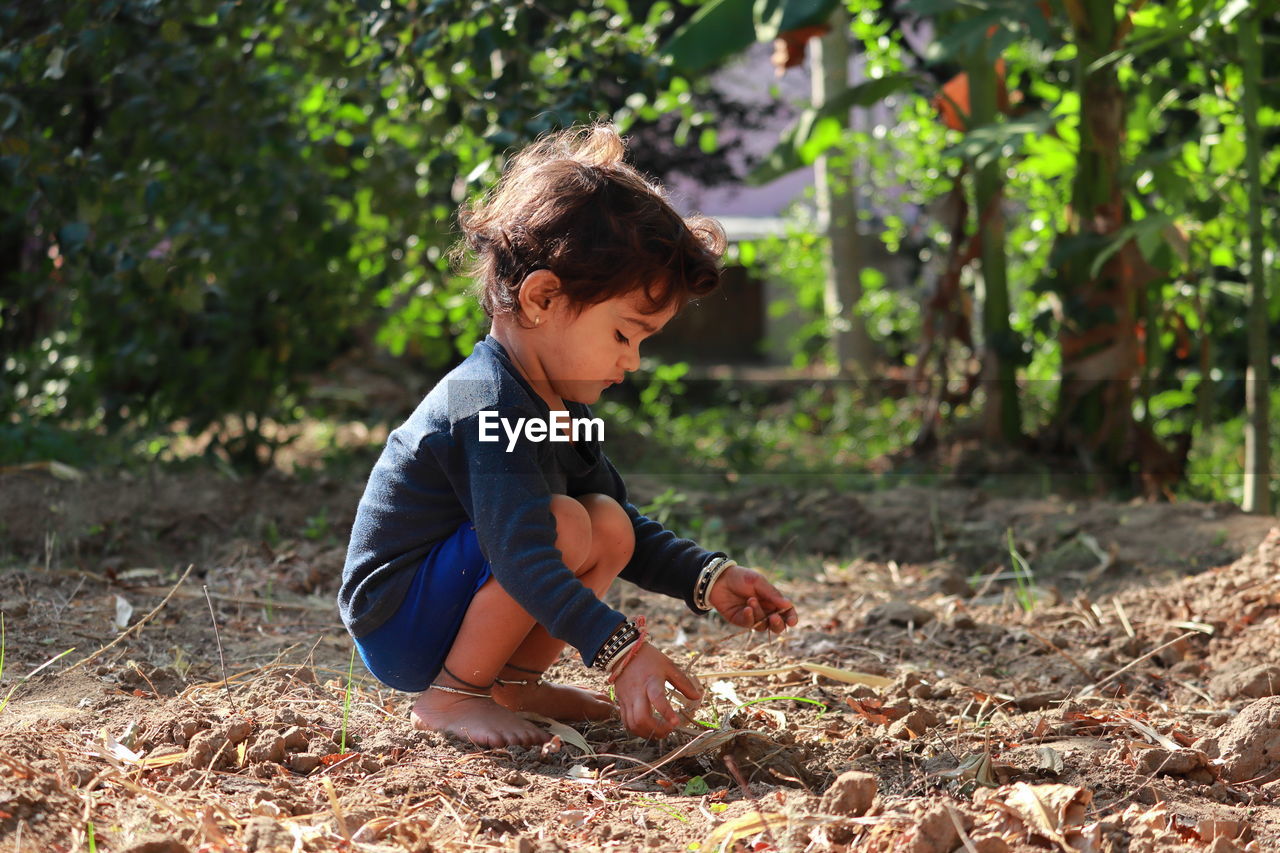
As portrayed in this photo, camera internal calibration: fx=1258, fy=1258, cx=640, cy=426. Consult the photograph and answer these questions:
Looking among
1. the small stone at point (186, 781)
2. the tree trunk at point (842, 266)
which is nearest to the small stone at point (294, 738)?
the small stone at point (186, 781)

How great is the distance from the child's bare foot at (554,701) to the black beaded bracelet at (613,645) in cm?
A: 35

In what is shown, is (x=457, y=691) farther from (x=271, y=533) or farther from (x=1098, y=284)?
(x=1098, y=284)

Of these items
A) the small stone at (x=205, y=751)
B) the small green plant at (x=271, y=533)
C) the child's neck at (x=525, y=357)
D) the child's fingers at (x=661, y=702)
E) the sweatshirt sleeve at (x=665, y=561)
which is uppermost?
the child's neck at (x=525, y=357)

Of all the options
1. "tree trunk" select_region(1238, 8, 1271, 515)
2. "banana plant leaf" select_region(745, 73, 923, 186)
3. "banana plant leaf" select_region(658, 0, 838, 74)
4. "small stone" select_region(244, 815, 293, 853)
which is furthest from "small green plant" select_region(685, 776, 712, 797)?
"banana plant leaf" select_region(745, 73, 923, 186)

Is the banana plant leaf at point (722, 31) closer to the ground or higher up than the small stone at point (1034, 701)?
higher up

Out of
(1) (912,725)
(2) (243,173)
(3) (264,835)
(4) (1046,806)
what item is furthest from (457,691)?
(2) (243,173)

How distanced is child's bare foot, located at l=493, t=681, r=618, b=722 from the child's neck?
0.49 metres

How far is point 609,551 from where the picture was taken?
2094 mm

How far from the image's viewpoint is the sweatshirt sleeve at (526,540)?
6.02 ft

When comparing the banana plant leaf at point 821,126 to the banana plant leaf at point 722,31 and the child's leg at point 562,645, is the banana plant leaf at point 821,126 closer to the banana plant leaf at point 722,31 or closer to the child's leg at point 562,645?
the banana plant leaf at point 722,31

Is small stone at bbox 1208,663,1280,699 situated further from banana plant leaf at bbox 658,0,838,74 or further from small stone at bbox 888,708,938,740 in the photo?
banana plant leaf at bbox 658,0,838,74

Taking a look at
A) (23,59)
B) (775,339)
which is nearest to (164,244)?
(23,59)

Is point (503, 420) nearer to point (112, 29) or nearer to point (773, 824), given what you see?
point (773, 824)

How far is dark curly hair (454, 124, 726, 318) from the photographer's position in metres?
1.99
